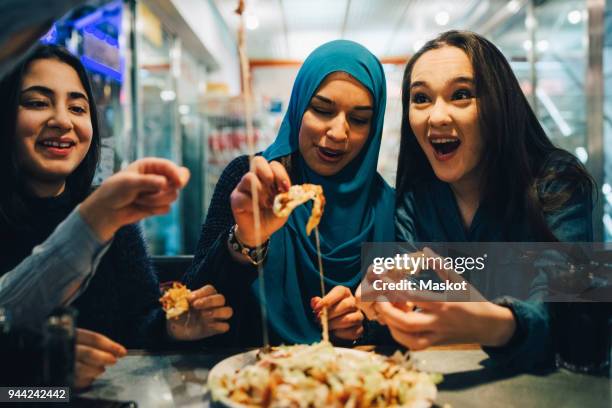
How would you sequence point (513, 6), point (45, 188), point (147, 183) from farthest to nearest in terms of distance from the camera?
point (513, 6) → point (45, 188) → point (147, 183)

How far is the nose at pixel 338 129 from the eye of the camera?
128 cm

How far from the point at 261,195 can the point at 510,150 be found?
0.68 metres

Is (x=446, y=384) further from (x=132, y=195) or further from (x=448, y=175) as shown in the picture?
(x=132, y=195)

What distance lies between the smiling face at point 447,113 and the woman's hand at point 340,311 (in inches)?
16.6

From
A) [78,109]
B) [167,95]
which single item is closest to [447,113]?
[78,109]

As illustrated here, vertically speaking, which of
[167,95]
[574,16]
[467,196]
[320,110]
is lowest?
[467,196]

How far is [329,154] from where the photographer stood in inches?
52.4

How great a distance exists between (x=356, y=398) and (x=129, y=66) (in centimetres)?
353

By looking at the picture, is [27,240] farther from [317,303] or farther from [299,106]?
[299,106]

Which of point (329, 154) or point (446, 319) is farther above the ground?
point (329, 154)

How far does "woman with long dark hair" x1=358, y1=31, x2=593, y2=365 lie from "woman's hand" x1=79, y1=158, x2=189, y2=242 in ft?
2.40

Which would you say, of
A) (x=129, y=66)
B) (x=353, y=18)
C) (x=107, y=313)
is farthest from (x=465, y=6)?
(x=107, y=313)

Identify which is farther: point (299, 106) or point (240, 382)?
point (299, 106)

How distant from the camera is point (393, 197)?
1.43 metres
